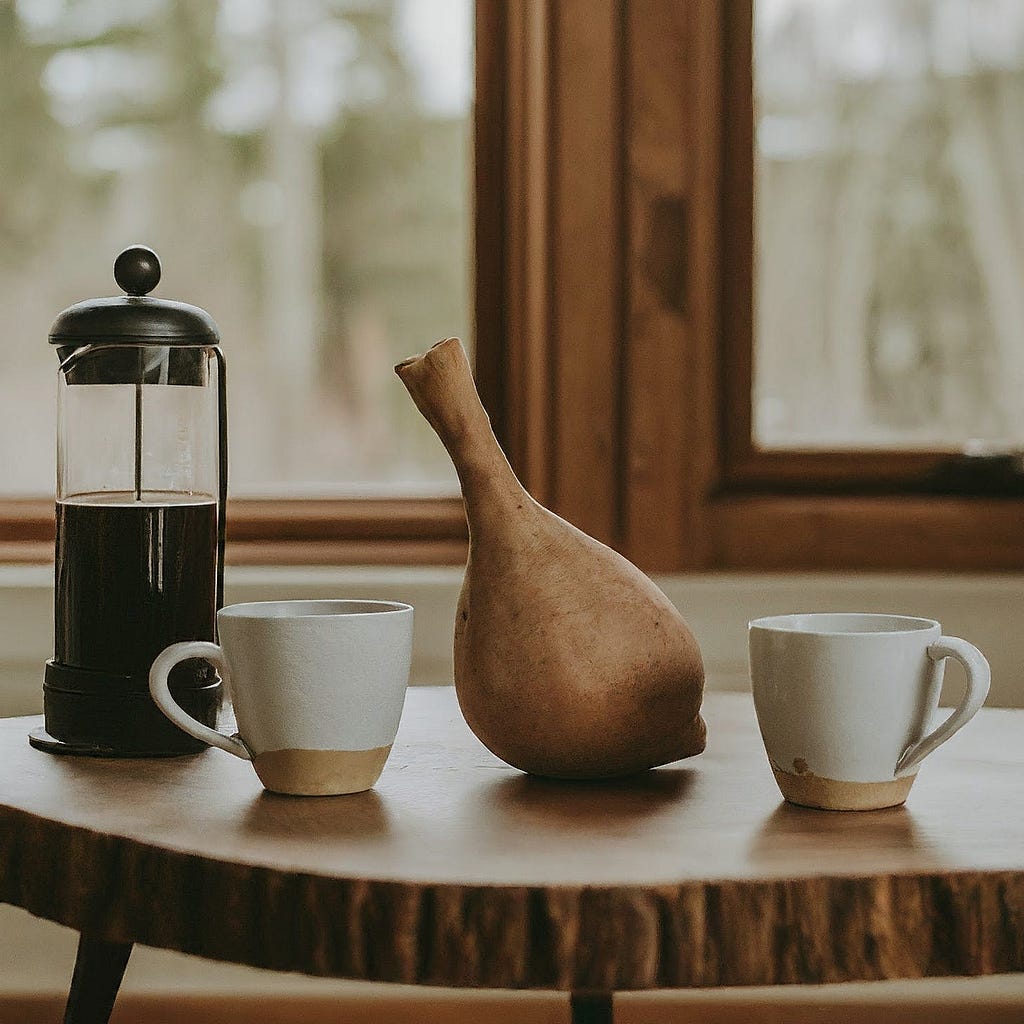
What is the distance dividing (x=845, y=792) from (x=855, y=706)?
1.8 inches

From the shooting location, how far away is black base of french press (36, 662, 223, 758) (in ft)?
2.86

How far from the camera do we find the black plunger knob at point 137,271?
0.91m

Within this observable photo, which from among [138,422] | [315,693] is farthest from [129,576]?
[315,693]

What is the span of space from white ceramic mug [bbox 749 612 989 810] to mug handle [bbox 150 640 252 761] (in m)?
0.29

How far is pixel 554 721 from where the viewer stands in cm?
76

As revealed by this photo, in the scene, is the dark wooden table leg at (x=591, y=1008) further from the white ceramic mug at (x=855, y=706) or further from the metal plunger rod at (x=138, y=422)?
the metal plunger rod at (x=138, y=422)

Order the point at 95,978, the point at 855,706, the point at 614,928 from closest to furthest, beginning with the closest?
the point at 614,928, the point at 855,706, the point at 95,978

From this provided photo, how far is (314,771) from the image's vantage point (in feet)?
2.46

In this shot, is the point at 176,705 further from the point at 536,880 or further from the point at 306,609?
the point at 536,880

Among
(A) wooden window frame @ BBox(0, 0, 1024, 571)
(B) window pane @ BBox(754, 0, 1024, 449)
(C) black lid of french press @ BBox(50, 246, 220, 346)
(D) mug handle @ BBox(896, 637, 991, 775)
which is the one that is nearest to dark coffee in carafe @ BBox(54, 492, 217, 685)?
(C) black lid of french press @ BBox(50, 246, 220, 346)

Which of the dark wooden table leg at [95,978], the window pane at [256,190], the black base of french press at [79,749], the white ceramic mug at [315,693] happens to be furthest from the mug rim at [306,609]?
the window pane at [256,190]

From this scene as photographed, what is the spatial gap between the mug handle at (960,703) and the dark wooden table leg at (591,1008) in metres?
0.32

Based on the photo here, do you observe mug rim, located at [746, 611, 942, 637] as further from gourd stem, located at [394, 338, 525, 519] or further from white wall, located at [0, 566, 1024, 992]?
white wall, located at [0, 566, 1024, 992]

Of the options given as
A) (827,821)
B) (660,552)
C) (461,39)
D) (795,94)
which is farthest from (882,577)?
(827,821)
